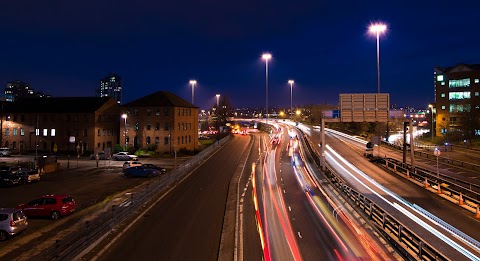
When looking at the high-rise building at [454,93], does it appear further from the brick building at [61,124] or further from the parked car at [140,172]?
the brick building at [61,124]

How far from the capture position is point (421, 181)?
104 ft

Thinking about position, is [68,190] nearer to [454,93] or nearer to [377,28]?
[377,28]

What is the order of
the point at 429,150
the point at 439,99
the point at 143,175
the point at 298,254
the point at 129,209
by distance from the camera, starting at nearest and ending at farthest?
the point at 298,254, the point at 129,209, the point at 143,175, the point at 429,150, the point at 439,99

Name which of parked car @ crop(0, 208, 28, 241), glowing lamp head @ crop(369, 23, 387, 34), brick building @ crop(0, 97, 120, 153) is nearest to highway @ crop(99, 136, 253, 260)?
parked car @ crop(0, 208, 28, 241)

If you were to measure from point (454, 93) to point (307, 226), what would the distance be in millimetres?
90176

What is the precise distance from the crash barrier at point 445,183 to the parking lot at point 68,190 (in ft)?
80.3

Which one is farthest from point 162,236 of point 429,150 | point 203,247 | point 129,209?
point 429,150

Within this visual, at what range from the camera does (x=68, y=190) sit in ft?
105

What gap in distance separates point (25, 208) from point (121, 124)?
44.9 meters

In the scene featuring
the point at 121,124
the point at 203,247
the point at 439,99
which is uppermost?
the point at 439,99

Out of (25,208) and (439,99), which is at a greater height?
(439,99)

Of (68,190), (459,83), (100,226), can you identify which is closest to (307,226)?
(100,226)

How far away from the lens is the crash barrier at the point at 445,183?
81.6 feet

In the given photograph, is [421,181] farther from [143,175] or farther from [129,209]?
[143,175]
